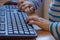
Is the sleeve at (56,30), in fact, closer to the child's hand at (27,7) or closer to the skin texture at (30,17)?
the skin texture at (30,17)

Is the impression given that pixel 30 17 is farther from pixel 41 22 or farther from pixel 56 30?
pixel 56 30

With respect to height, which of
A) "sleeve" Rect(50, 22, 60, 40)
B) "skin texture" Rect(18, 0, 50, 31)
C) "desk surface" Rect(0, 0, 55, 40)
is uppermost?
"skin texture" Rect(18, 0, 50, 31)

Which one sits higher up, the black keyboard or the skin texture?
the skin texture

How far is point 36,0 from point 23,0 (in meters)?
0.12

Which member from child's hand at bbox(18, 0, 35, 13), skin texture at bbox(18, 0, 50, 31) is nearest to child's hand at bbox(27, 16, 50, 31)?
skin texture at bbox(18, 0, 50, 31)

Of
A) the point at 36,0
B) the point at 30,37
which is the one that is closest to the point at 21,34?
the point at 30,37

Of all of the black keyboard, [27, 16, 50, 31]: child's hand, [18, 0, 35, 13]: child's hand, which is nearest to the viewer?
the black keyboard

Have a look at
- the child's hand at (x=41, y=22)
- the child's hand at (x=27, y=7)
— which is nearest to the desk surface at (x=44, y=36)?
the child's hand at (x=41, y=22)

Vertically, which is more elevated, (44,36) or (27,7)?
(27,7)

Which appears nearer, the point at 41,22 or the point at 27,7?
the point at 41,22

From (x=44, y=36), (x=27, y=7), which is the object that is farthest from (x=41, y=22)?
(x=27, y=7)

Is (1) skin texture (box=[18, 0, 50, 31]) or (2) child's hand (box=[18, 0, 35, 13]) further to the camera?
(2) child's hand (box=[18, 0, 35, 13])

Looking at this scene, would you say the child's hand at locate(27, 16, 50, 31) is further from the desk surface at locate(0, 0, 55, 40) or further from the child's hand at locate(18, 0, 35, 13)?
the child's hand at locate(18, 0, 35, 13)

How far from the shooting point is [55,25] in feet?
2.52
